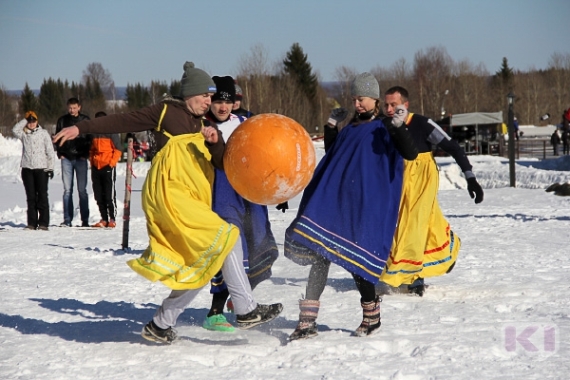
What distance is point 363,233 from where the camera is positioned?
5.21 m

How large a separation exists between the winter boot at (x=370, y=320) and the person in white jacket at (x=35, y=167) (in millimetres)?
8609

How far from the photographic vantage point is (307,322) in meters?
5.29

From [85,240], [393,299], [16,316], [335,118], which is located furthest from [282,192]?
[85,240]

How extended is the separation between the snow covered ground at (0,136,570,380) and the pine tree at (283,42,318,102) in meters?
64.6

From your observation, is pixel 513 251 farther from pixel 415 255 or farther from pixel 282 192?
pixel 282 192

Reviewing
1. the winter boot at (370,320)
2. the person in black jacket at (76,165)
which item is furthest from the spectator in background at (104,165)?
the winter boot at (370,320)

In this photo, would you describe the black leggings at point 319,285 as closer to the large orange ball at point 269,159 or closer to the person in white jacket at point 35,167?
the large orange ball at point 269,159

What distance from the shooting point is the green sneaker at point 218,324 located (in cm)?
561

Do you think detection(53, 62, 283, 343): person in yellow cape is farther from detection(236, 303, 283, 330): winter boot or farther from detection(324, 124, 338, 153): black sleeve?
detection(324, 124, 338, 153): black sleeve

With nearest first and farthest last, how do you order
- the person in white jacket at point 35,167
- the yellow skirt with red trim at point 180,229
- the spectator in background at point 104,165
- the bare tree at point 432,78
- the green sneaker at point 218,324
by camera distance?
1. the yellow skirt with red trim at point 180,229
2. the green sneaker at point 218,324
3. the person in white jacket at point 35,167
4. the spectator in background at point 104,165
5. the bare tree at point 432,78

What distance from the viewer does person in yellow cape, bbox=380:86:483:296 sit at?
6.14 metres

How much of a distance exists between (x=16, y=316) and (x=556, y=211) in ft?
34.6

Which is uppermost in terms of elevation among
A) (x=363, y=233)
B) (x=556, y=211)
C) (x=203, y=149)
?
(x=203, y=149)

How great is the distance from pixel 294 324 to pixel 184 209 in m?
1.43
